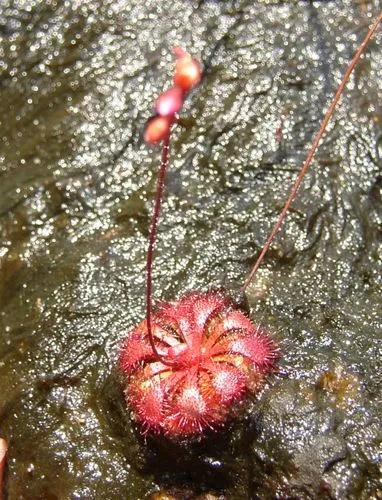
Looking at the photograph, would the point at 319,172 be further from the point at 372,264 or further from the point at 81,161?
the point at 81,161

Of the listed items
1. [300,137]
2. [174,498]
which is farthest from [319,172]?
[174,498]

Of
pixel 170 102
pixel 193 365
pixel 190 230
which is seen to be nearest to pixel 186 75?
pixel 170 102

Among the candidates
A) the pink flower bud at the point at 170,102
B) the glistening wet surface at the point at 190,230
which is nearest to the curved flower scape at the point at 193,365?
the glistening wet surface at the point at 190,230

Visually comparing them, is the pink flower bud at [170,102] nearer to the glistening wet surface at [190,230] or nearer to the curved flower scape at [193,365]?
the curved flower scape at [193,365]

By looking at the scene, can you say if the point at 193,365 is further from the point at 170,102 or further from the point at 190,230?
the point at 170,102

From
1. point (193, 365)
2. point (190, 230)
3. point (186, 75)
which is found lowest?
point (193, 365)
